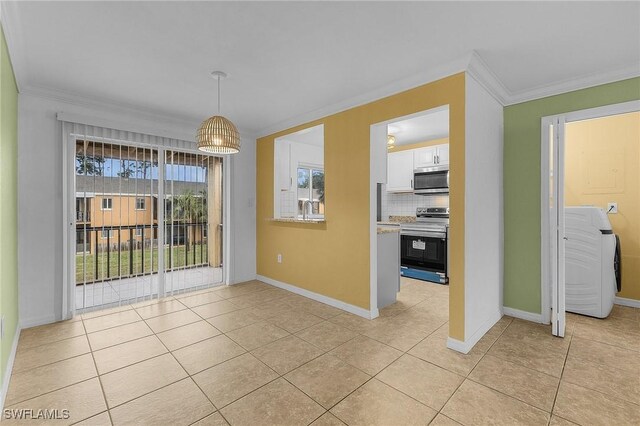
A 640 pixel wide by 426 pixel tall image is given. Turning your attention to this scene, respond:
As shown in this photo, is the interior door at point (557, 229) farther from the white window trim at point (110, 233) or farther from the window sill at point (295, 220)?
the white window trim at point (110, 233)

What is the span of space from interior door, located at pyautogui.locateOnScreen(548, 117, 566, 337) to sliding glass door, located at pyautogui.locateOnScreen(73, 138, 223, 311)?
13.4 feet

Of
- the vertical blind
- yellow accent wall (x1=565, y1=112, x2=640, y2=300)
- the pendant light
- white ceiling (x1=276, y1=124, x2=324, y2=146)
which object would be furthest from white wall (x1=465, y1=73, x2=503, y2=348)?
the vertical blind

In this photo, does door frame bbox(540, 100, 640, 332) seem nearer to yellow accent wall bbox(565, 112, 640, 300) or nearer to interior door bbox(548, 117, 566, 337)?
interior door bbox(548, 117, 566, 337)

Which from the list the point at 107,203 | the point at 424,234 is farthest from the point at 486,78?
the point at 107,203

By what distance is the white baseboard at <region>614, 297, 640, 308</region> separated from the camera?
339cm

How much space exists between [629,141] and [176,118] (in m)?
5.59

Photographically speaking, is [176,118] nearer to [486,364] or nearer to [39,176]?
[39,176]

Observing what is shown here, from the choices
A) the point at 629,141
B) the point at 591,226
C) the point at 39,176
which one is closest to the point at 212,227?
the point at 39,176

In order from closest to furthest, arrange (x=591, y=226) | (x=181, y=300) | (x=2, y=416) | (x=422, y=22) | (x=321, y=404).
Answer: (x=2, y=416), (x=321, y=404), (x=422, y=22), (x=591, y=226), (x=181, y=300)

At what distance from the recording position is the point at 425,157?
501 centimetres

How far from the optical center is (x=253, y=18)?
1.86m

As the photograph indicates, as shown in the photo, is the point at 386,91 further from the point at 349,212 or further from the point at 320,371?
the point at 320,371

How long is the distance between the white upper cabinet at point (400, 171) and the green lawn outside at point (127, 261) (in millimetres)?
3478

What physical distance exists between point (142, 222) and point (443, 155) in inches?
180
